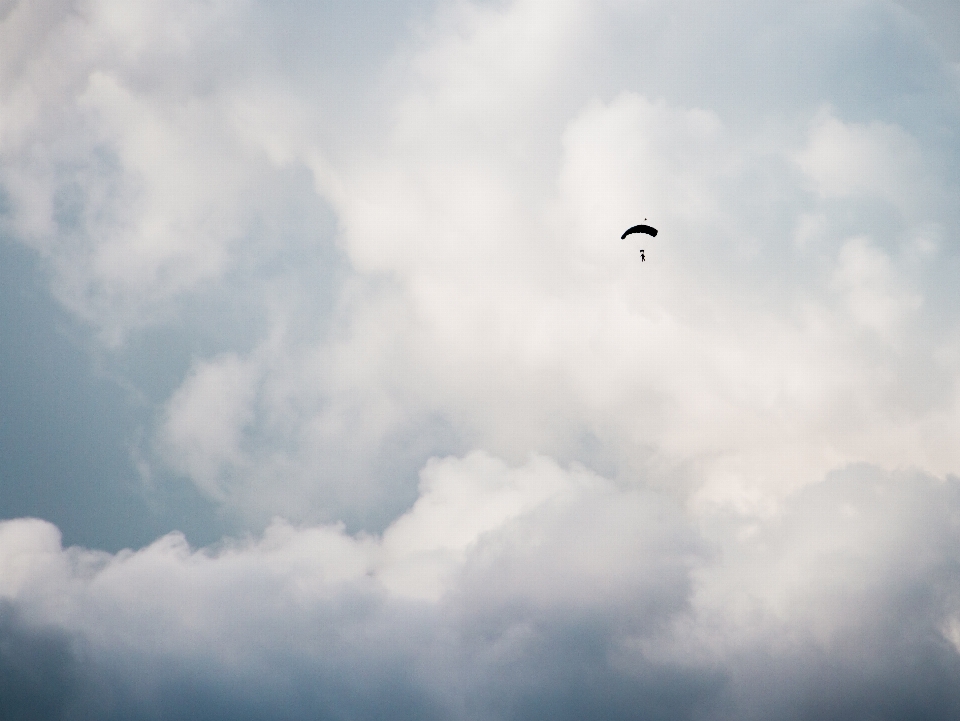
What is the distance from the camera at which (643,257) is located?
128 metres
